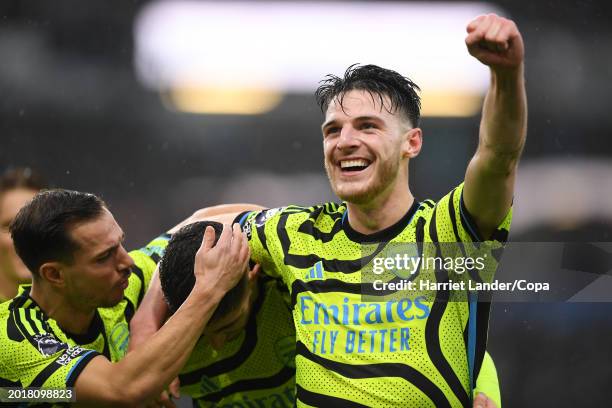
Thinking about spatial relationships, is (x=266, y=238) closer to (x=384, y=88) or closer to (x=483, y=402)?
(x=384, y=88)

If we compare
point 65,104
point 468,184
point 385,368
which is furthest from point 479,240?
point 65,104

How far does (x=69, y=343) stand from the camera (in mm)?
2729

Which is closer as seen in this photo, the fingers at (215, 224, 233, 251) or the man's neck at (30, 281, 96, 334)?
the fingers at (215, 224, 233, 251)

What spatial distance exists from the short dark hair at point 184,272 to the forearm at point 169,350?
10cm

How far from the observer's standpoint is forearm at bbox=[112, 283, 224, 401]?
252cm

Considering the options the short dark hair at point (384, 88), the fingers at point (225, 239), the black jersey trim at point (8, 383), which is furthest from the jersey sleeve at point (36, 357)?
the short dark hair at point (384, 88)

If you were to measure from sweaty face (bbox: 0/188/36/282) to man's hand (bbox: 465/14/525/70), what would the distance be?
7.79ft

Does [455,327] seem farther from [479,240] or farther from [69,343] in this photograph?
[69,343]

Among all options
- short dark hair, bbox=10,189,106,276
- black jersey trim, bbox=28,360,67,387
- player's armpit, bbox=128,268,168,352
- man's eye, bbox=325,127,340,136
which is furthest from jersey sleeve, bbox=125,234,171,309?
man's eye, bbox=325,127,340,136

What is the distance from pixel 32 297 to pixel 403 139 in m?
1.34

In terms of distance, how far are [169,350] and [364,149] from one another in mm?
845

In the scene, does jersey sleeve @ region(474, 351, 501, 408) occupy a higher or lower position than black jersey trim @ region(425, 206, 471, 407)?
lower

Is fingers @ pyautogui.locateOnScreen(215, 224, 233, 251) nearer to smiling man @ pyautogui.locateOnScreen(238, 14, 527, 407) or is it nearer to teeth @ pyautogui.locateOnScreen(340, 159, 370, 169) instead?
smiling man @ pyautogui.locateOnScreen(238, 14, 527, 407)

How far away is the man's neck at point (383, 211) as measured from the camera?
8.29ft
